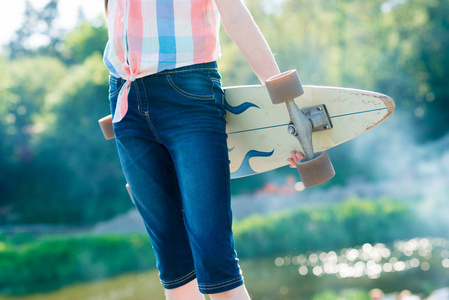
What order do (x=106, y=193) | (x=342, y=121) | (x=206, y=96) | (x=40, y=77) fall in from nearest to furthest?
(x=206, y=96)
(x=342, y=121)
(x=106, y=193)
(x=40, y=77)

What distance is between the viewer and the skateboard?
138 centimetres

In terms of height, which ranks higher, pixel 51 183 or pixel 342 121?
pixel 342 121

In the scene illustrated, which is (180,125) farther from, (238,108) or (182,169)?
(238,108)

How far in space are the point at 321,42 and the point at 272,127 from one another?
593 inches

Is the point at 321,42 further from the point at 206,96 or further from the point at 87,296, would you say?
the point at 206,96

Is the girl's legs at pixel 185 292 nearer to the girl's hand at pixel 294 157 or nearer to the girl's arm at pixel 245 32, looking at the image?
the girl's hand at pixel 294 157

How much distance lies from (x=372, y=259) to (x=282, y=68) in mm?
7632

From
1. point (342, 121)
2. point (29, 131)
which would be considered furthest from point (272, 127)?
point (29, 131)

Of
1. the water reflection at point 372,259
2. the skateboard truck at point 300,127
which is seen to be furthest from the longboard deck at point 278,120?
the water reflection at point 372,259

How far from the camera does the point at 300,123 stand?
1384 millimetres

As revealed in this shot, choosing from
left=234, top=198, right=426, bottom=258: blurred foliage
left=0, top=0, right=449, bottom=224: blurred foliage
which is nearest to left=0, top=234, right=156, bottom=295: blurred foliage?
left=234, top=198, right=426, bottom=258: blurred foliage

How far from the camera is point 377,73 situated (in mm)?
15469

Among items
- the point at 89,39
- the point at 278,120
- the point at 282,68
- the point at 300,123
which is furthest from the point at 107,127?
the point at 89,39

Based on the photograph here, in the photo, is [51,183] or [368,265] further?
[51,183]
